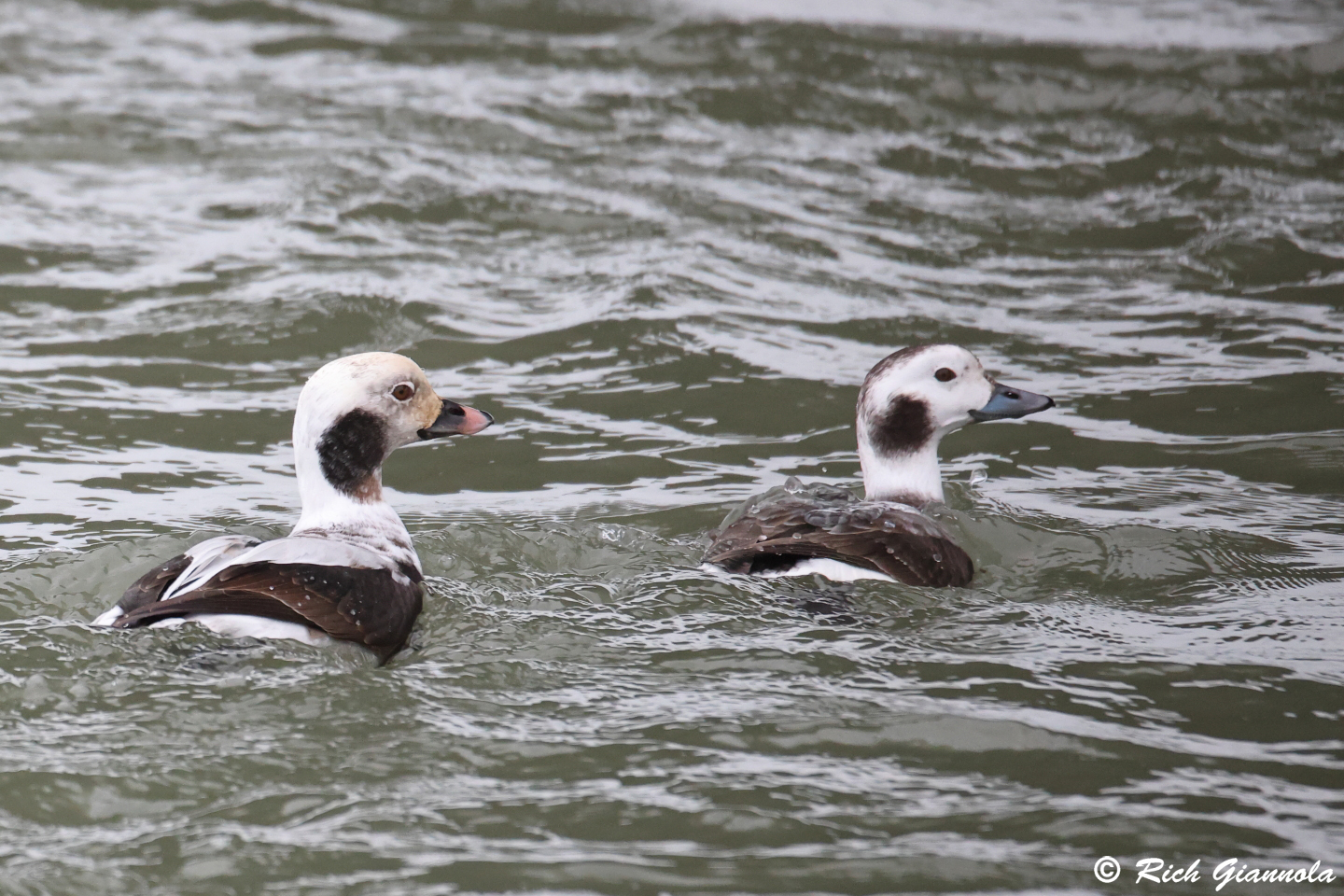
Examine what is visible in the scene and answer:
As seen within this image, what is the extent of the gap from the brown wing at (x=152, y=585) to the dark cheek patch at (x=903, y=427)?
2990 millimetres

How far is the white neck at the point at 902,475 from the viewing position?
280 inches

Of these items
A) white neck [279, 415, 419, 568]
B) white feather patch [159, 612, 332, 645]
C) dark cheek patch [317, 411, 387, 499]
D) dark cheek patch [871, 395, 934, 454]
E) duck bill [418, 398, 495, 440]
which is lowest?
white feather patch [159, 612, 332, 645]

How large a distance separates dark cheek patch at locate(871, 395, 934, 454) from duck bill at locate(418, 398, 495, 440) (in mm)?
1756

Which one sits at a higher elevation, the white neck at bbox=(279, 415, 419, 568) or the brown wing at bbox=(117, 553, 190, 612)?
the white neck at bbox=(279, 415, 419, 568)

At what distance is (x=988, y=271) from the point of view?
10922 mm

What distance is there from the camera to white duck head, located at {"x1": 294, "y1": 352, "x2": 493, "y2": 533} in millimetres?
6141

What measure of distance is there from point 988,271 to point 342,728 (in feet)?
23.3

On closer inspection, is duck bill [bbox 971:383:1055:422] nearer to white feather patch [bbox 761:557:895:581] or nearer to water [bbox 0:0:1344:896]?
water [bbox 0:0:1344:896]

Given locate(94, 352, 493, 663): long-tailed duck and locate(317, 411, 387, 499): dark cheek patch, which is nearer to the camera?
locate(94, 352, 493, 663): long-tailed duck

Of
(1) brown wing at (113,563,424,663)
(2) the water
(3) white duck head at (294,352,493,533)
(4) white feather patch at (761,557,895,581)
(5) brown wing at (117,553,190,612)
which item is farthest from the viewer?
(3) white duck head at (294,352,493,533)
